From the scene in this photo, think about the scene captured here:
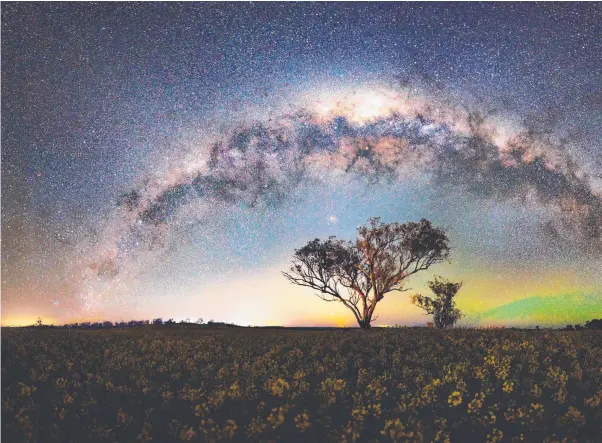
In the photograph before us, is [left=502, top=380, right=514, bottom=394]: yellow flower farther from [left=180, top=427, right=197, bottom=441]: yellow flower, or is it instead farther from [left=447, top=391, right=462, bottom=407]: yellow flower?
[left=180, top=427, right=197, bottom=441]: yellow flower

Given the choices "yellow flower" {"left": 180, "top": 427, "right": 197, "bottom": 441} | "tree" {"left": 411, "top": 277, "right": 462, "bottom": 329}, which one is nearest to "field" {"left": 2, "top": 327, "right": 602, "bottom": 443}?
"yellow flower" {"left": 180, "top": 427, "right": 197, "bottom": 441}

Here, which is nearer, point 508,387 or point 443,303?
point 508,387

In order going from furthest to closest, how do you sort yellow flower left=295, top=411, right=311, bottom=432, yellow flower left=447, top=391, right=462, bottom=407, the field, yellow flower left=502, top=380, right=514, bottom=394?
yellow flower left=502, top=380, right=514, bottom=394, yellow flower left=447, top=391, right=462, bottom=407, the field, yellow flower left=295, top=411, right=311, bottom=432

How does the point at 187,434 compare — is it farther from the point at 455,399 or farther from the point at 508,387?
the point at 508,387

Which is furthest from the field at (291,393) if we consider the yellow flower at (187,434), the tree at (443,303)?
the tree at (443,303)

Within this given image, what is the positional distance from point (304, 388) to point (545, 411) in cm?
697

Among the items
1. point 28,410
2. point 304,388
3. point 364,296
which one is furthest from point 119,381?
point 364,296

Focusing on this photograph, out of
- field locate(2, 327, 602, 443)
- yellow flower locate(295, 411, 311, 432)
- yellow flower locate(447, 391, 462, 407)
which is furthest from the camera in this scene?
yellow flower locate(447, 391, 462, 407)

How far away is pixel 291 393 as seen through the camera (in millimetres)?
13383

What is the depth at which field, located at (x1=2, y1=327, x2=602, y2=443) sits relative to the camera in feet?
38.2

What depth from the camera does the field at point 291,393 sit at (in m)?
11.7

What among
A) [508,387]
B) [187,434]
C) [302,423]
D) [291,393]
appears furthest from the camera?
[508,387]

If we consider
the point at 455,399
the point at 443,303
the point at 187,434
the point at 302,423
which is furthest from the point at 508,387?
the point at 443,303

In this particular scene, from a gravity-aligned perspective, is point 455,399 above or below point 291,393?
below
